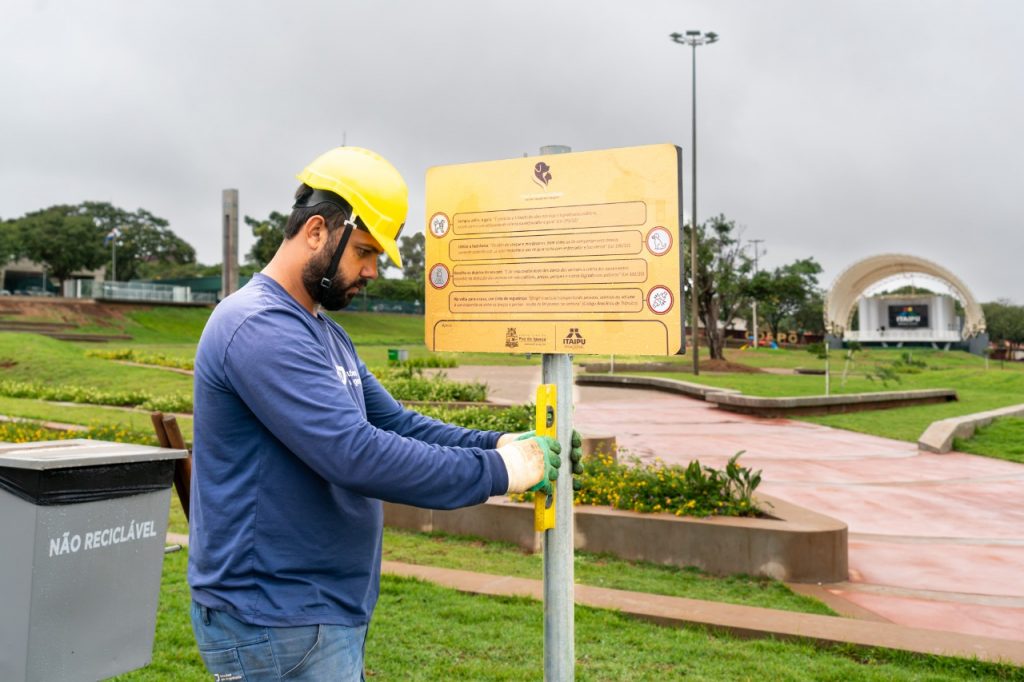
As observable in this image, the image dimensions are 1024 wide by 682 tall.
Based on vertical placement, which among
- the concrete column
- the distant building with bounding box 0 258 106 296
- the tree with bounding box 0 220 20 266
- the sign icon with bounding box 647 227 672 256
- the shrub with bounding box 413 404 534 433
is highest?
the tree with bounding box 0 220 20 266

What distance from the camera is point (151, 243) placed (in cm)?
8581

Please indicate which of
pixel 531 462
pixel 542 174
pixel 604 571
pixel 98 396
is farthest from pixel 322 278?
pixel 98 396

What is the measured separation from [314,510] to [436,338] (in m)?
1.13

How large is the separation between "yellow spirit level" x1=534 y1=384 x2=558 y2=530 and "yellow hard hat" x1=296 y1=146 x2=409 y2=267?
681 millimetres

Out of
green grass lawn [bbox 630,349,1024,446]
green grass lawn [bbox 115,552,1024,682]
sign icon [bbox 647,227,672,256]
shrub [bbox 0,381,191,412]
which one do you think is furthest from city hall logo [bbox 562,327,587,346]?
shrub [bbox 0,381,191,412]

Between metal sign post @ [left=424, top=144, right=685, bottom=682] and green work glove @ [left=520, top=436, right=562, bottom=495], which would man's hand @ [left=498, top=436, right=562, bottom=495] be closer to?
green work glove @ [left=520, top=436, right=562, bottom=495]

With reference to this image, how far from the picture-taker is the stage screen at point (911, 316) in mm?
79375

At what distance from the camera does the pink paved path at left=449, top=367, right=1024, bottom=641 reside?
5.59 meters

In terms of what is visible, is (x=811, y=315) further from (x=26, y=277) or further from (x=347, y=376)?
(x=347, y=376)

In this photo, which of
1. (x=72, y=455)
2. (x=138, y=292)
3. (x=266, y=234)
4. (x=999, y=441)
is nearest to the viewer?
Answer: (x=72, y=455)

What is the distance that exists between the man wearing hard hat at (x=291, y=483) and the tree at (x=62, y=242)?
230ft

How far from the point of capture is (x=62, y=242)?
64.2m

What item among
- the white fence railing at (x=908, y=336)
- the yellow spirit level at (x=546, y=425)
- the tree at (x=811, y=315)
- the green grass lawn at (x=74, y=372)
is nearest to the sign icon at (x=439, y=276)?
the yellow spirit level at (x=546, y=425)

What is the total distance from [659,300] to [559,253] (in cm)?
37
